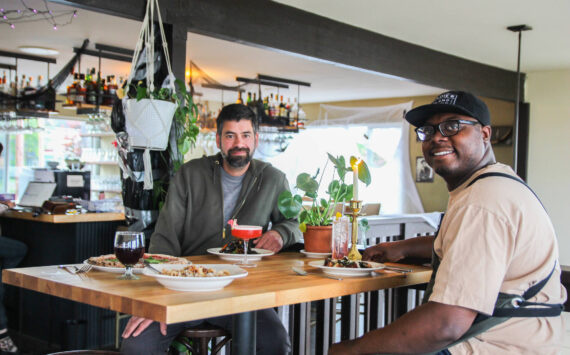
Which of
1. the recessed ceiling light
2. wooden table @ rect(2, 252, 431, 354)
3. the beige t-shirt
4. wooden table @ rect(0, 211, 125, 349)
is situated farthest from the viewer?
the recessed ceiling light

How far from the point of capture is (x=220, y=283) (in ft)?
5.17

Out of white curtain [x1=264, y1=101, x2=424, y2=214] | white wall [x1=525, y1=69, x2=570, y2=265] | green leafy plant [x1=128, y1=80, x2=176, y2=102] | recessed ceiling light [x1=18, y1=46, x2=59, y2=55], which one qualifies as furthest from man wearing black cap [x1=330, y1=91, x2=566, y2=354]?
white curtain [x1=264, y1=101, x2=424, y2=214]

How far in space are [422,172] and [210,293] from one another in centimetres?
848

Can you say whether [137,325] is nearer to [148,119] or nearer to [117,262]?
[117,262]

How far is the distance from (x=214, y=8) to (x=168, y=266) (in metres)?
2.74

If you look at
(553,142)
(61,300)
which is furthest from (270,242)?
(553,142)

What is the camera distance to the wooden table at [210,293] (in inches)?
55.8

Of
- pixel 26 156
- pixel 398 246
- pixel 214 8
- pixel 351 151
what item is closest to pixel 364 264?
pixel 398 246

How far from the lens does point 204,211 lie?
267 cm

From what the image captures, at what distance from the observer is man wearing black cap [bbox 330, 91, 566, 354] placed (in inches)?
60.4

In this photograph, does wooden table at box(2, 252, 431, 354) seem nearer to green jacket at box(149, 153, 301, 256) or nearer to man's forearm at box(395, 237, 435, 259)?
man's forearm at box(395, 237, 435, 259)

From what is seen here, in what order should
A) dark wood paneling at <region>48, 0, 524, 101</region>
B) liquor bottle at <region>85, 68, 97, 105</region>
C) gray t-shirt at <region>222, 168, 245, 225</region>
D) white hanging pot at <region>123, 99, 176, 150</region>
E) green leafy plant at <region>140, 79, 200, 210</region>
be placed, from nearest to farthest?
gray t-shirt at <region>222, 168, 245, 225</region> < white hanging pot at <region>123, 99, 176, 150</region> < green leafy plant at <region>140, 79, 200, 210</region> < dark wood paneling at <region>48, 0, 524, 101</region> < liquor bottle at <region>85, 68, 97, 105</region>

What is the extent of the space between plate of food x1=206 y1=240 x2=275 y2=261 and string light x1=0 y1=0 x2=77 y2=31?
3.46 m

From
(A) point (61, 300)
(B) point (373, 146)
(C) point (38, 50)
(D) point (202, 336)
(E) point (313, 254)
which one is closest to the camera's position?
(D) point (202, 336)
